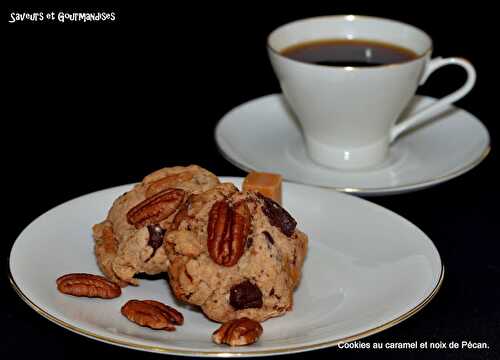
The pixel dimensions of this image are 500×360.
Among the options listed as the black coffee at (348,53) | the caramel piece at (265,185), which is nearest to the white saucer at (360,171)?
the black coffee at (348,53)

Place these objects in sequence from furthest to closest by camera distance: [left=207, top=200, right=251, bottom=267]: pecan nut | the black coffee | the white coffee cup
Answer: the black coffee
the white coffee cup
[left=207, top=200, right=251, bottom=267]: pecan nut

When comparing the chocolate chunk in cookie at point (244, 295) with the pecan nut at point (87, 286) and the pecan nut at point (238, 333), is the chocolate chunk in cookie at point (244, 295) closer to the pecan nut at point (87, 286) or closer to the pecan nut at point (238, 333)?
the pecan nut at point (238, 333)

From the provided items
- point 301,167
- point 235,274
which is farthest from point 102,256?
point 301,167

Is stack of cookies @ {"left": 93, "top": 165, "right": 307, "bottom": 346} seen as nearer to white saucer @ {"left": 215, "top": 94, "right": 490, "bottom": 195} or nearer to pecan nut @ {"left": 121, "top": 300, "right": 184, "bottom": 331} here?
pecan nut @ {"left": 121, "top": 300, "right": 184, "bottom": 331}

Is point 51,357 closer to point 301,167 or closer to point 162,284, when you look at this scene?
point 162,284

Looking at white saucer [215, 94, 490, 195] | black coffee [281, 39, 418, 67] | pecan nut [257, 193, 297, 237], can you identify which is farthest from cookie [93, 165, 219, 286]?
black coffee [281, 39, 418, 67]

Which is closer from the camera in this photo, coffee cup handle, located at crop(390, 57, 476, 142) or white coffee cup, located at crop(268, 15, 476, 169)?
white coffee cup, located at crop(268, 15, 476, 169)

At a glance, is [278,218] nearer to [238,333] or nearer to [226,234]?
[226,234]

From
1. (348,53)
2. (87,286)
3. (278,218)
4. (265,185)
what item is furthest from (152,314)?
(348,53)
